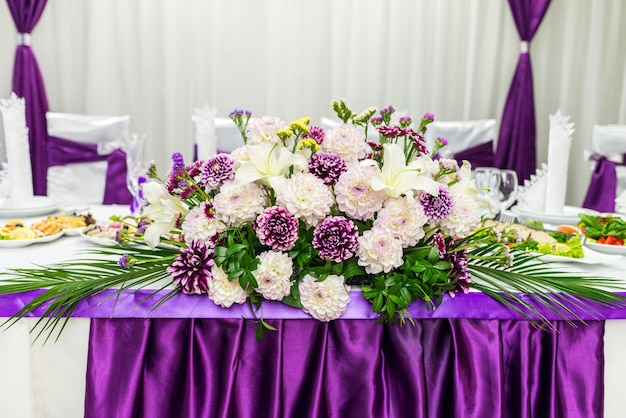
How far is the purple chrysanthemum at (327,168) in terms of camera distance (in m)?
0.95

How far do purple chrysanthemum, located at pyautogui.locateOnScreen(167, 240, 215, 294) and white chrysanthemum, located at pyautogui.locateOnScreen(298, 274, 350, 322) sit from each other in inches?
6.1

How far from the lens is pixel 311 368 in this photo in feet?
3.52

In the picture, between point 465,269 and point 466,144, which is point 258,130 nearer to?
point 465,269

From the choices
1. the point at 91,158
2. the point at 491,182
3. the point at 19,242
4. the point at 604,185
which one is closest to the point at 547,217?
the point at 491,182

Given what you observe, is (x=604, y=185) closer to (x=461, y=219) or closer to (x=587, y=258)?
(x=587, y=258)

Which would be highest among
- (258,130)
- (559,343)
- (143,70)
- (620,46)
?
(620,46)

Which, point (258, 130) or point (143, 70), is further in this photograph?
point (143, 70)

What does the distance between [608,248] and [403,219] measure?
75 centimetres

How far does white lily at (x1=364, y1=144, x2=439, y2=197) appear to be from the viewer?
0.93 m

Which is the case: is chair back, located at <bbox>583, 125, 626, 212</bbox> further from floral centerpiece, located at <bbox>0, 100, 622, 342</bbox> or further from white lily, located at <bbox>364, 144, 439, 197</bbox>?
white lily, located at <bbox>364, 144, 439, 197</bbox>

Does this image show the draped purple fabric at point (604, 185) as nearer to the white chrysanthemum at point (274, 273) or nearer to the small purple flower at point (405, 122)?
the small purple flower at point (405, 122)

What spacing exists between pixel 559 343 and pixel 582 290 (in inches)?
5.0

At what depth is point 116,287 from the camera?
104 centimetres

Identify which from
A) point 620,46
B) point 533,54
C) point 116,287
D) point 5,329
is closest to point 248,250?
point 116,287
